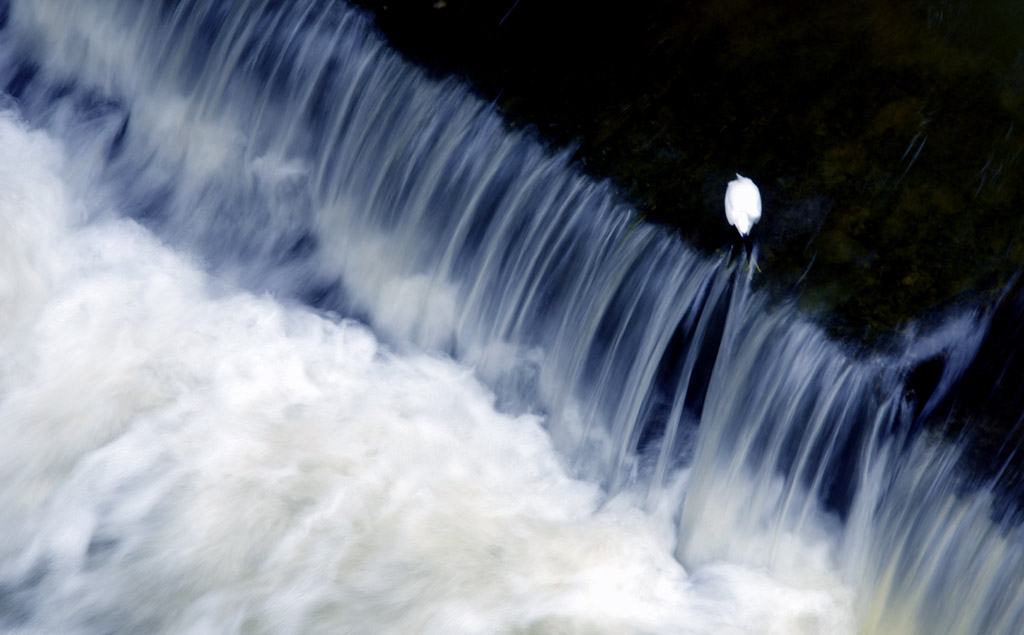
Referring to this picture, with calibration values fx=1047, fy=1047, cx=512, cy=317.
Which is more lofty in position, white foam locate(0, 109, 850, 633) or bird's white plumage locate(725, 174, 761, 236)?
bird's white plumage locate(725, 174, 761, 236)

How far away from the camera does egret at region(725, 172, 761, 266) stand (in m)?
3.72

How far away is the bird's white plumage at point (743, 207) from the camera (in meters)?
3.72

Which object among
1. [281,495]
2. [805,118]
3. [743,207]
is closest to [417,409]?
[281,495]

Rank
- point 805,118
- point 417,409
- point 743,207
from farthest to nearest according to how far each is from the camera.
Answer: point 417,409
point 805,118
point 743,207

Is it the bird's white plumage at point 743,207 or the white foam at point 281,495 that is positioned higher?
the bird's white plumage at point 743,207

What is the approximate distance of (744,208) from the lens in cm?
372

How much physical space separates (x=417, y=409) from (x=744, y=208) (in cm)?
148

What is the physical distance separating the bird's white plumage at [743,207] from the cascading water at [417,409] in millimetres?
173

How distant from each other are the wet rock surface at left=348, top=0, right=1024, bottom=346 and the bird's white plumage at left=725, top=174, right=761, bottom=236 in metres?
0.04

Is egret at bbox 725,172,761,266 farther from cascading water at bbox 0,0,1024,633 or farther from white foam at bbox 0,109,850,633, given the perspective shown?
white foam at bbox 0,109,850,633

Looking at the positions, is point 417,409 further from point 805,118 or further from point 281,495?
point 805,118

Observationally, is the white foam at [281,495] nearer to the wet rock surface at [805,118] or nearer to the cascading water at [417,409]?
the cascading water at [417,409]

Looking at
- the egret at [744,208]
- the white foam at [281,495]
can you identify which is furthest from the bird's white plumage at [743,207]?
the white foam at [281,495]

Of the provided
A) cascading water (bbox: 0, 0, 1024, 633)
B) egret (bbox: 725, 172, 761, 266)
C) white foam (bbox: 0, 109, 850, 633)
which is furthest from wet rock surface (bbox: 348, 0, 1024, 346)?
white foam (bbox: 0, 109, 850, 633)
